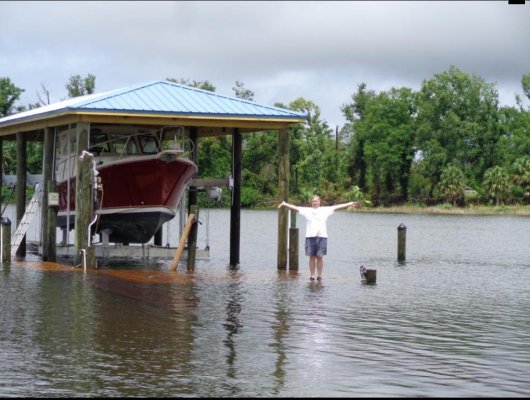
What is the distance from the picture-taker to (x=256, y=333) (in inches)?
634

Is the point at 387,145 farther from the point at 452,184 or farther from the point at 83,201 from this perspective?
the point at 83,201

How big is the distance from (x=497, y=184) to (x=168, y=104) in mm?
86302

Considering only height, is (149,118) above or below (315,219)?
above

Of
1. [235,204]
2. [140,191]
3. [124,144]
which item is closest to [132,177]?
[140,191]

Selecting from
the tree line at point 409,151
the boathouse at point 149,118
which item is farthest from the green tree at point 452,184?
the boathouse at point 149,118

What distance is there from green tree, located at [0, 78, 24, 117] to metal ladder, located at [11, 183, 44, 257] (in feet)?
261

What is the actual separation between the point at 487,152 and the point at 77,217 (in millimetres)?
97311

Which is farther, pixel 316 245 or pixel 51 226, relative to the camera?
pixel 51 226

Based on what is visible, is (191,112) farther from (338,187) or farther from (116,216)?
(338,187)

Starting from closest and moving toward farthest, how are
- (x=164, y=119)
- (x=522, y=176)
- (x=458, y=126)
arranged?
(x=164, y=119)
(x=522, y=176)
(x=458, y=126)

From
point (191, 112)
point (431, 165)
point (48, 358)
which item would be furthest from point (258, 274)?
point (431, 165)

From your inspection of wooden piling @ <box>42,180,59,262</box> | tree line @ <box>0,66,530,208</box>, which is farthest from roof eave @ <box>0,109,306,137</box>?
tree line @ <box>0,66,530,208</box>

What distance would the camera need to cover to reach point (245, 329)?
16500 mm

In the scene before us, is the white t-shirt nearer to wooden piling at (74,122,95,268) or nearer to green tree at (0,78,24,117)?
wooden piling at (74,122,95,268)
